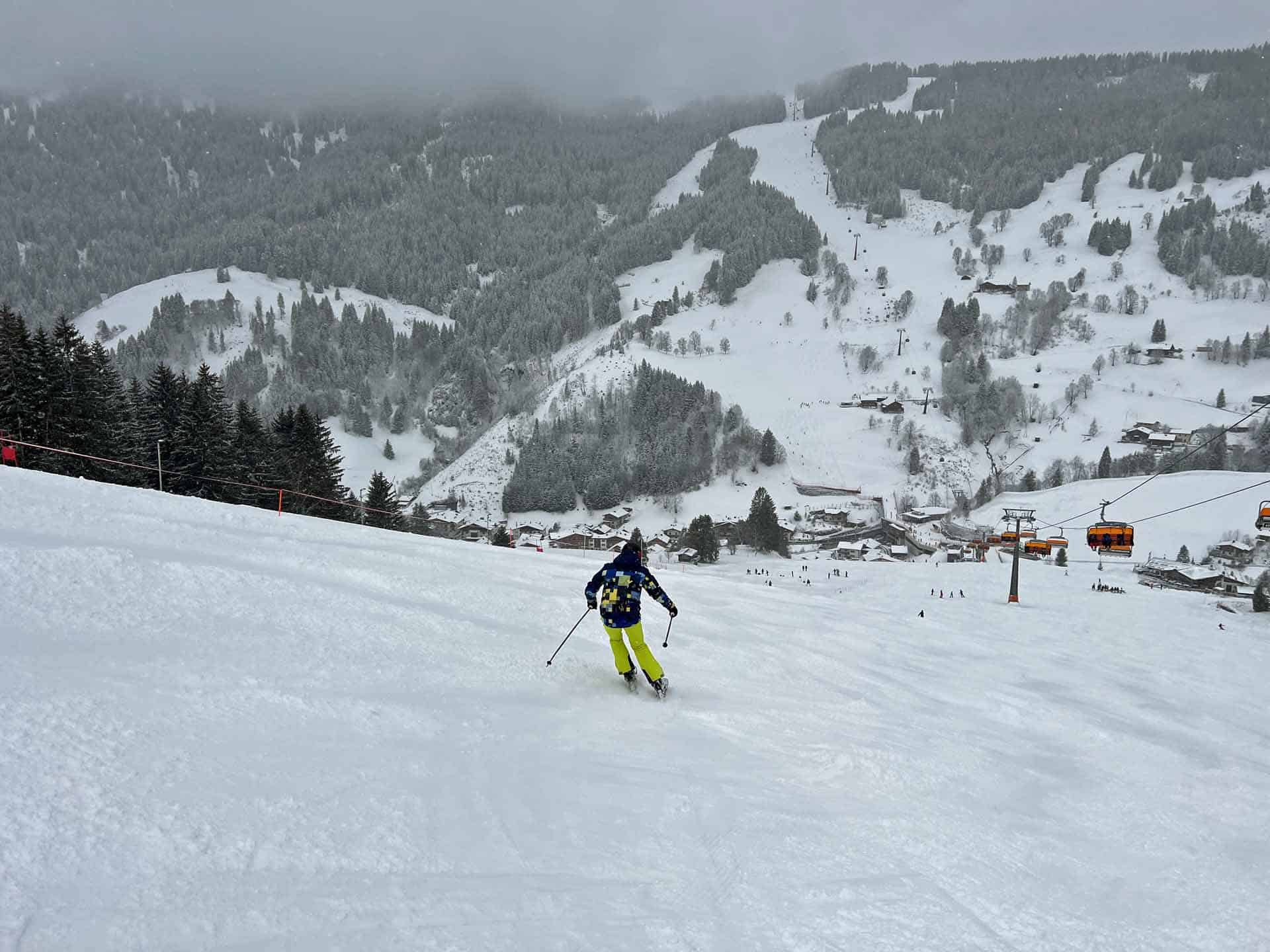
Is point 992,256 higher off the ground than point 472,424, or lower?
higher

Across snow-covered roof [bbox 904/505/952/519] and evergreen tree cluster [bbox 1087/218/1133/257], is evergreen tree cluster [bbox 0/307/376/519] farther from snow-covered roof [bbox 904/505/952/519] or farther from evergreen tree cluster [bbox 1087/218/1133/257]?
evergreen tree cluster [bbox 1087/218/1133/257]

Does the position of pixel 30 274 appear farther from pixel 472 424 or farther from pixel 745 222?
pixel 745 222

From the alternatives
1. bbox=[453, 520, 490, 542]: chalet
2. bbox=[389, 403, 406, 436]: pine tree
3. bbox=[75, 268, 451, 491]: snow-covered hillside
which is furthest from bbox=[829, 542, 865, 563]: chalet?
bbox=[389, 403, 406, 436]: pine tree

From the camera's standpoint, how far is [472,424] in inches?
6186

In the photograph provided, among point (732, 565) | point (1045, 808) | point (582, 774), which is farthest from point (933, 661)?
point (732, 565)

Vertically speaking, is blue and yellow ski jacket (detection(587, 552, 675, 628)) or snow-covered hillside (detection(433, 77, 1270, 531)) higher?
snow-covered hillside (detection(433, 77, 1270, 531))

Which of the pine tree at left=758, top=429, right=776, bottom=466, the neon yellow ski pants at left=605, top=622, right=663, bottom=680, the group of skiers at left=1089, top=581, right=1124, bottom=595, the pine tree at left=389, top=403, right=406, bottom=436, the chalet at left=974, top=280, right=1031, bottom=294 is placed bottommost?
the group of skiers at left=1089, top=581, right=1124, bottom=595

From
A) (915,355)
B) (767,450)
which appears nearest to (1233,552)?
(767,450)

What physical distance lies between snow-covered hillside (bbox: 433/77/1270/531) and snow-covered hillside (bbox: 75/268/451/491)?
2696 centimetres

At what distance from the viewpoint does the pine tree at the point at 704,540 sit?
79.8 meters

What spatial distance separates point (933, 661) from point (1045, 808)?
8532mm

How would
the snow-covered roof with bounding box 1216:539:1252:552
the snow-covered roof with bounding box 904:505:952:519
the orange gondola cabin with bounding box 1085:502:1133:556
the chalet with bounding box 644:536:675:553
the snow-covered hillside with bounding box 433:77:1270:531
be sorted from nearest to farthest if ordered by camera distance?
→ the orange gondola cabin with bounding box 1085:502:1133:556, the snow-covered roof with bounding box 1216:539:1252:552, the chalet with bounding box 644:536:675:553, the snow-covered roof with bounding box 904:505:952:519, the snow-covered hillside with bounding box 433:77:1270:531

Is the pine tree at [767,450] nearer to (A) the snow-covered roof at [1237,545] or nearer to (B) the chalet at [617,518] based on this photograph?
(B) the chalet at [617,518]

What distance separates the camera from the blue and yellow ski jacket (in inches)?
330
